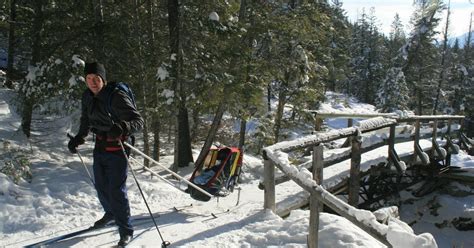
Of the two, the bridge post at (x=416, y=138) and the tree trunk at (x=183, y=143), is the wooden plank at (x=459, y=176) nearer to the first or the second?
the bridge post at (x=416, y=138)

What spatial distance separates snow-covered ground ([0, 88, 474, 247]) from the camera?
5508 mm

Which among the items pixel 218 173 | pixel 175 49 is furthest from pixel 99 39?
pixel 218 173

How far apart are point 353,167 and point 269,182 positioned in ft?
9.46

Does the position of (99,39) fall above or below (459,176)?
above

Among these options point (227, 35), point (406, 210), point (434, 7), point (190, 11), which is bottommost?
point (406, 210)

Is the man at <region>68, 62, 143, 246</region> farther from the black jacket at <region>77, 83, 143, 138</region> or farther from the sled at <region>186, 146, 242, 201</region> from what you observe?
the sled at <region>186, 146, 242, 201</region>

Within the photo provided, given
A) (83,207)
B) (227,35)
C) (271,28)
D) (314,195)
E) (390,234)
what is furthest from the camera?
(271,28)

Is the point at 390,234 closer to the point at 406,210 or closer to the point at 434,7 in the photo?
the point at 406,210

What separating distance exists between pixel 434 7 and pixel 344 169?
123 ft

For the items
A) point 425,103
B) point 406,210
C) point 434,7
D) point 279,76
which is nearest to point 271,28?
point 279,76

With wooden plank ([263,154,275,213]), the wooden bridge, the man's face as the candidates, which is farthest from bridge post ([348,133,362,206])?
the man's face

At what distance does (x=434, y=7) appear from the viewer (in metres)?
40.8

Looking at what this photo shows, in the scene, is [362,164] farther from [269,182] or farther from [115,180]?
[115,180]

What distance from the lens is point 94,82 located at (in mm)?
5137
